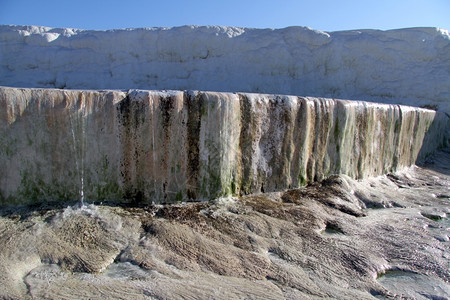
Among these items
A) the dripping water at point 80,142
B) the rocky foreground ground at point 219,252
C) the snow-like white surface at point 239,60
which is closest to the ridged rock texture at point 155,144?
the dripping water at point 80,142

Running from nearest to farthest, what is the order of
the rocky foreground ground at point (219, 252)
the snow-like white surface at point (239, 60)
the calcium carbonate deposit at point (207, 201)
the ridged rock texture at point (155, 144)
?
the rocky foreground ground at point (219, 252), the calcium carbonate deposit at point (207, 201), the ridged rock texture at point (155, 144), the snow-like white surface at point (239, 60)

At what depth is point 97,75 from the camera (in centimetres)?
924

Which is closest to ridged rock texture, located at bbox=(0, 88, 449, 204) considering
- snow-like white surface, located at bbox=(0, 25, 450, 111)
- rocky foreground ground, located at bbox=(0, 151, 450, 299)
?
rocky foreground ground, located at bbox=(0, 151, 450, 299)

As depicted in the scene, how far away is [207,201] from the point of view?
2.59 metres

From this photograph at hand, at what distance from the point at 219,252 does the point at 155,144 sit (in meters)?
0.97

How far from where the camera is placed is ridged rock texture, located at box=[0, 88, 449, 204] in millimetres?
2211

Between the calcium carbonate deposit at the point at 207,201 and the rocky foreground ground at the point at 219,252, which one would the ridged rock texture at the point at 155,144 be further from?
the rocky foreground ground at the point at 219,252

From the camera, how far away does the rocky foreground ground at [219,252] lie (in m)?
1.58

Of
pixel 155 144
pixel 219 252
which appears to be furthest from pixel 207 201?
pixel 219 252

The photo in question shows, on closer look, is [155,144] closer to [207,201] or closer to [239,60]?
[207,201]

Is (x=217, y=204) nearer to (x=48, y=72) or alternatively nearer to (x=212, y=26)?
(x=212, y=26)

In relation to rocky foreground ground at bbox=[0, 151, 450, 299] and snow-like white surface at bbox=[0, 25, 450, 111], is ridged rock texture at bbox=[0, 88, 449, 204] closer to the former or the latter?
rocky foreground ground at bbox=[0, 151, 450, 299]

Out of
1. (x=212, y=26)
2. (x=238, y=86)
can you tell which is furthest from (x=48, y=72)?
(x=238, y=86)

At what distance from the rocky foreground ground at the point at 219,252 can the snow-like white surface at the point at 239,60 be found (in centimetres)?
689
